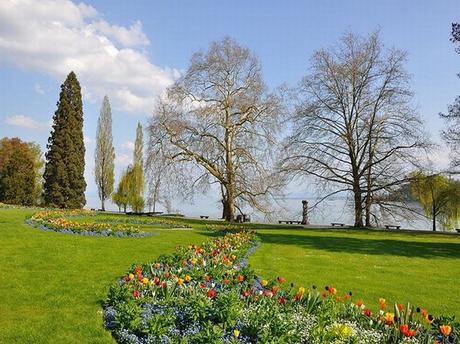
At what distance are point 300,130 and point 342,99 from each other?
3351 mm

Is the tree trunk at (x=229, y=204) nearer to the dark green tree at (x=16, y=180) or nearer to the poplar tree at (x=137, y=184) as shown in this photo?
the poplar tree at (x=137, y=184)

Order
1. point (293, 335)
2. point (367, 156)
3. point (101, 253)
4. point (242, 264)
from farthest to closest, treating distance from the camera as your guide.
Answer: point (367, 156) < point (101, 253) < point (242, 264) < point (293, 335)

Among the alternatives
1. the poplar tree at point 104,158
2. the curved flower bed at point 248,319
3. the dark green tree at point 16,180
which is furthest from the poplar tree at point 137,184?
the curved flower bed at point 248,319

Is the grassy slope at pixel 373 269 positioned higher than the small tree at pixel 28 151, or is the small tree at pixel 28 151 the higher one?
the small tree at pixel 28 151

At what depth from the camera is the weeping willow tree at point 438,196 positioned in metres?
26.0

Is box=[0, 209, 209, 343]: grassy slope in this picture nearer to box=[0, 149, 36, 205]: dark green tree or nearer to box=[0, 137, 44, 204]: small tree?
box=[0, 149, 36, 205]: dark green tree

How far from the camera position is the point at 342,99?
2722 centimetres

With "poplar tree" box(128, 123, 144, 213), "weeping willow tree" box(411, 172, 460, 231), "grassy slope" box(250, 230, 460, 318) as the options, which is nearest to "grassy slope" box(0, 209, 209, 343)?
"grassy slope" box(250, 230, 460, 318)

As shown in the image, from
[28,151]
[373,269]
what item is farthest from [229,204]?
[28,151]

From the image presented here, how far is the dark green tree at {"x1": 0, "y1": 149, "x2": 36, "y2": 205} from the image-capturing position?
120ft

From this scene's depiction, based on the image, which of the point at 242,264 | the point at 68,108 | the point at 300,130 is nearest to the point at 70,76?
the point at 68,108

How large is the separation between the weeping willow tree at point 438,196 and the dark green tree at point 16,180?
103 feet

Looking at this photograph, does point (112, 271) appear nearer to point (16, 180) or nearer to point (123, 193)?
point (16, 180)

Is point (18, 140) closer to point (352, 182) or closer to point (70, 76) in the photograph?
point (70, 76)
